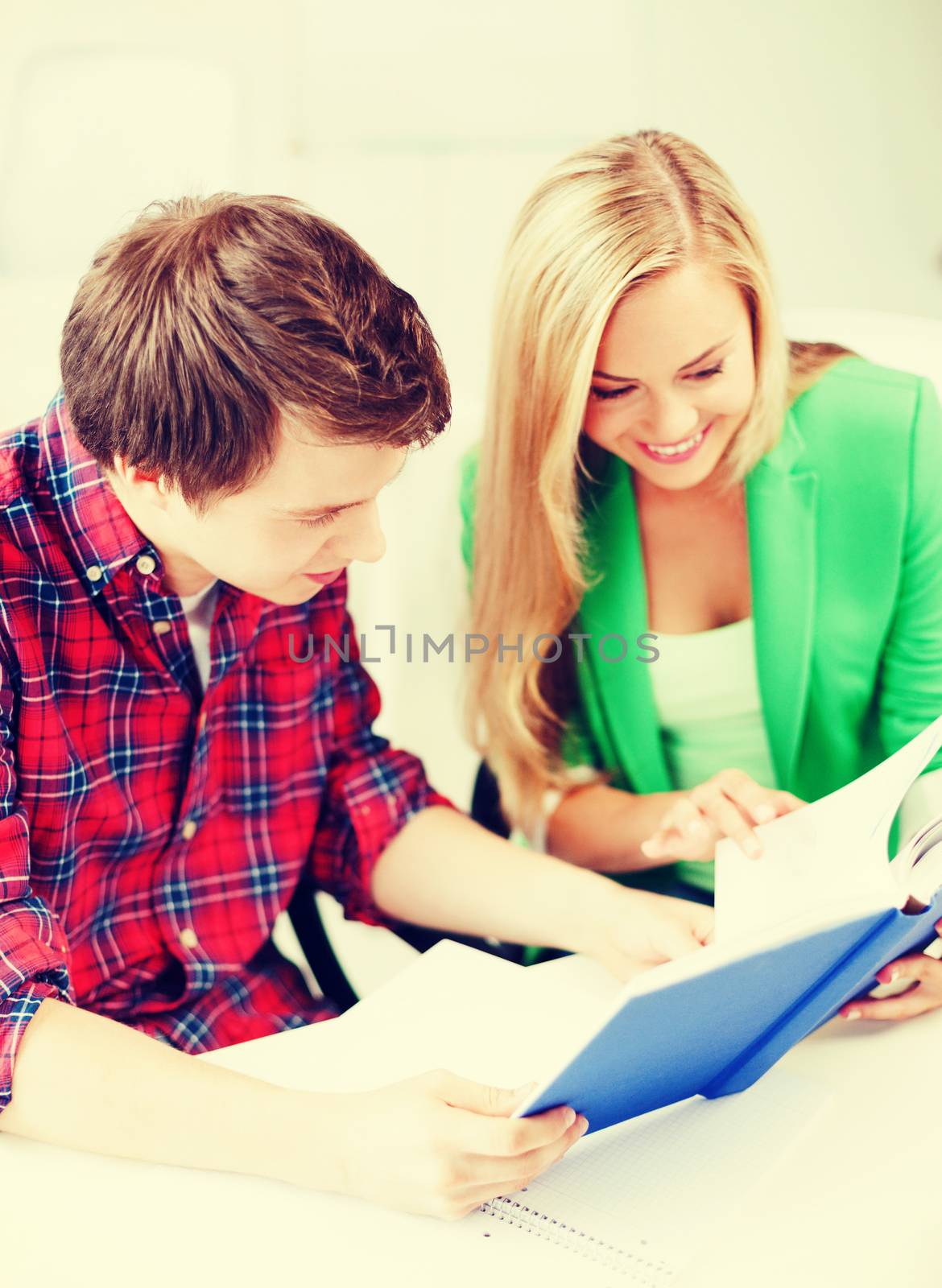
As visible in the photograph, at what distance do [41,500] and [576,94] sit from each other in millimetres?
1980

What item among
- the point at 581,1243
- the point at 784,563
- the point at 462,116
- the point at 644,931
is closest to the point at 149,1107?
the point at 581,1243

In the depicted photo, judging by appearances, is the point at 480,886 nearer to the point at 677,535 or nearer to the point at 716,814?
the point at 716,814

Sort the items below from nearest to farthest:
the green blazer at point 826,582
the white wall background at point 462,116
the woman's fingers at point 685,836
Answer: the woman's fingers at point 685,836 < the green blazer at point 826,582 < the white wall background at point 462,116

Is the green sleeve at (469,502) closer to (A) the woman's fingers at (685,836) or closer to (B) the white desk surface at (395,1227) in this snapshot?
(A) the woman's fingers at (685,836)

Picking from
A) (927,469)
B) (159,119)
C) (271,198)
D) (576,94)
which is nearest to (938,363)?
(927,469)

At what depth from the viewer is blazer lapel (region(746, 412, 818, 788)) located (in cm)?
123

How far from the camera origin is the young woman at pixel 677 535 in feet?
3.48

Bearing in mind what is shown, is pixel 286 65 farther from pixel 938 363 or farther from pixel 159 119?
pixel 938 363

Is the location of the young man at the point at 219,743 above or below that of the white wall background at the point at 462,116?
below

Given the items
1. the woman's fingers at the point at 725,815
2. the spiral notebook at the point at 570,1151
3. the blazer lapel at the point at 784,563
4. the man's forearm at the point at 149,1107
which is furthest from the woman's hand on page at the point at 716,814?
the man's forearm at the point at 149,1107

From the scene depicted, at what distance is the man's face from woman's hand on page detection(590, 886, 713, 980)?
35 centimetres

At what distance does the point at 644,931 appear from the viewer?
98cm

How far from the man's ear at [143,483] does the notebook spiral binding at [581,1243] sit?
0.53 meters

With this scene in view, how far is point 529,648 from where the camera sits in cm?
130
